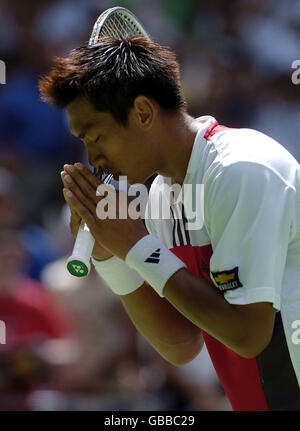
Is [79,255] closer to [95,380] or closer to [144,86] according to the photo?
[144,86]

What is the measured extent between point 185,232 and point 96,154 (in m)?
0.41

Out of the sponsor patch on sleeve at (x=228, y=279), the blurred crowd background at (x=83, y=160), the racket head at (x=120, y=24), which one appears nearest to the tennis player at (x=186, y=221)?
the sponsor patch on sleeve at (x=228, y=279)

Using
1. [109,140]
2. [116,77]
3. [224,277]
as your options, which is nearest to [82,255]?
[109,140]

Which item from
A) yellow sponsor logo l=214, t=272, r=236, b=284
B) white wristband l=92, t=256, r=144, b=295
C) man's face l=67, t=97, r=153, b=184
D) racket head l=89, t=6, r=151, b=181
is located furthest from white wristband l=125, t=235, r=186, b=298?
racket head l=89, t=6, r=151, b=181

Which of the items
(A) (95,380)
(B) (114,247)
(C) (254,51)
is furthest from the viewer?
(C) (254,51)

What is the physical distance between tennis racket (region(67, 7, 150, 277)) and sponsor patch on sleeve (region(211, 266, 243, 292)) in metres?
0.45

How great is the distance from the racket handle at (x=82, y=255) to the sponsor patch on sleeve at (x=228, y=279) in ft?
1.47

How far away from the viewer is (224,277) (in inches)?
91.0

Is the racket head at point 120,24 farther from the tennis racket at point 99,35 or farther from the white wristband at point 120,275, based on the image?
the white wristband at point 120,275

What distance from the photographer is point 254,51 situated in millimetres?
6816

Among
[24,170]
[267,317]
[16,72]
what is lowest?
[267,317]

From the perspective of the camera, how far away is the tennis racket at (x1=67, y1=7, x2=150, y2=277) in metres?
2.52

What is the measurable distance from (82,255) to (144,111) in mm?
516
